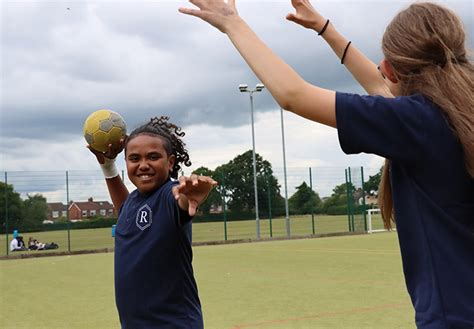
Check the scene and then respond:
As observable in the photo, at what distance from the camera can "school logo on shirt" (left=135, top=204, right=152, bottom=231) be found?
2898mm

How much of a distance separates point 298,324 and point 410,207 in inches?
172

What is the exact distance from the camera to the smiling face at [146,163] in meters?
3.03

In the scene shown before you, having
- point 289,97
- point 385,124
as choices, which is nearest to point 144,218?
point 289,97

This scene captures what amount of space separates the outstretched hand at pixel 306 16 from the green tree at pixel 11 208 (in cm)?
1899

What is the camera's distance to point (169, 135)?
3270mm

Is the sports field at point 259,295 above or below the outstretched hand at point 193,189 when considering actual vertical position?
below

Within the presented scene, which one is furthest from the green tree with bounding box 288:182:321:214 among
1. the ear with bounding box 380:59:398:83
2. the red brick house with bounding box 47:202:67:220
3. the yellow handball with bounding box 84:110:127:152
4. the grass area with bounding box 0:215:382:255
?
the ear with bounding box 380:59:398:83

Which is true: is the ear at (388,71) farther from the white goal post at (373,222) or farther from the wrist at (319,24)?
the white goal post at (373,222)

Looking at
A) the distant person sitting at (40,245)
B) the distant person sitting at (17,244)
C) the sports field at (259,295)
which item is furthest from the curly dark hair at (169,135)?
the distant person sitting at (40,245)

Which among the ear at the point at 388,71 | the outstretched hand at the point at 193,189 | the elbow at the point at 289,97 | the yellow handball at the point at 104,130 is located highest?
the yellow handball at the point at 104,130

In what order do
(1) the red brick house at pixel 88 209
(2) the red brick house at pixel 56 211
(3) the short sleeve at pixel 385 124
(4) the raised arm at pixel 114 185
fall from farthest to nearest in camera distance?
(1) the red brick house at pixel 88 209 → (2) the red brick house at pixel 56 211 → (4) the raised arm at pixel 114 185 → (3) the short sleeve at pixel 385 124

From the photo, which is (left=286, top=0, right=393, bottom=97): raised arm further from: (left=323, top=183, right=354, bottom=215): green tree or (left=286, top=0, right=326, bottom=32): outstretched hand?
(left=323, top=183, right=354, bottom=215): green tree

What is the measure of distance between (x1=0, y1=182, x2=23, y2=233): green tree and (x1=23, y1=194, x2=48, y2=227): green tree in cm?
22

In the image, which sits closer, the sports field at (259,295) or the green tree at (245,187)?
the sports field at (259,295)
